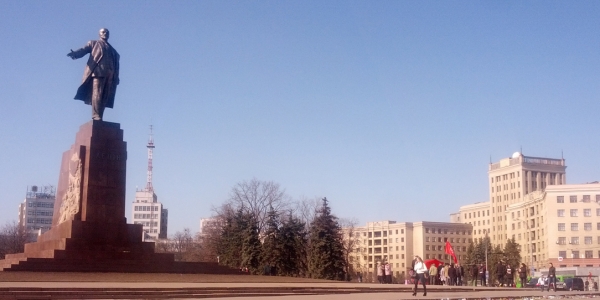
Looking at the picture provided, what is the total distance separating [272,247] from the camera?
48.5 metres

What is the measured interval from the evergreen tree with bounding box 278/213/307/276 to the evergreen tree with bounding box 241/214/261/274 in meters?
1.65

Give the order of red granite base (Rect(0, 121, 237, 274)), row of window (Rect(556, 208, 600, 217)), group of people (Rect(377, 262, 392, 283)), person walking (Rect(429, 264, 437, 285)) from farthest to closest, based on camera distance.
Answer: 1. row of window (Rect(556, 208, 600, 217))
2. group of people (Rect(377, 262, 392, 283))
3. person walking (Rect(429, 264, 437, 285))
4. red granite base (Rect(0, 121, 237, 274))

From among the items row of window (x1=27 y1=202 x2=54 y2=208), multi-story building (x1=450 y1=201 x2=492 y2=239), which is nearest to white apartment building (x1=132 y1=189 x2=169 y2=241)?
row of window (x1=27 y1=202 x2=54 y2=208)

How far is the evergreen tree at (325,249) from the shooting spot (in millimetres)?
48344

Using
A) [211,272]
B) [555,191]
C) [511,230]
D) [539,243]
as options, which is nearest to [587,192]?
[555,191]

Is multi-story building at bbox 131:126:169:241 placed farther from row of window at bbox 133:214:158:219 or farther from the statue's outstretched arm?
the statue's outstretched arm

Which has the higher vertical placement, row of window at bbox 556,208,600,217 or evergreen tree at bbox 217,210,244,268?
row of window at bbox 556,208,600,217

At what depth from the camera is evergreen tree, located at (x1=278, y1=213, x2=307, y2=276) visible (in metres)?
48.3

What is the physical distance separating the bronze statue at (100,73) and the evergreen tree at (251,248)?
2190cm

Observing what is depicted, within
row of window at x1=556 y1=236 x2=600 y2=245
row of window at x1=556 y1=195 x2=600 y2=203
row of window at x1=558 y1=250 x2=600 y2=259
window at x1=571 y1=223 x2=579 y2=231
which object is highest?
row of window at x1=556 y1=195 x2=600 y2=203

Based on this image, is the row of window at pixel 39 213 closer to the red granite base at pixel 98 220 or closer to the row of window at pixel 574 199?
the row of window at pixel 574 199

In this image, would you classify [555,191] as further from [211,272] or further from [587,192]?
[211,272]

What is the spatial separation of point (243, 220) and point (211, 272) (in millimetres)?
24436

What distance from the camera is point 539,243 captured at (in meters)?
92.1
